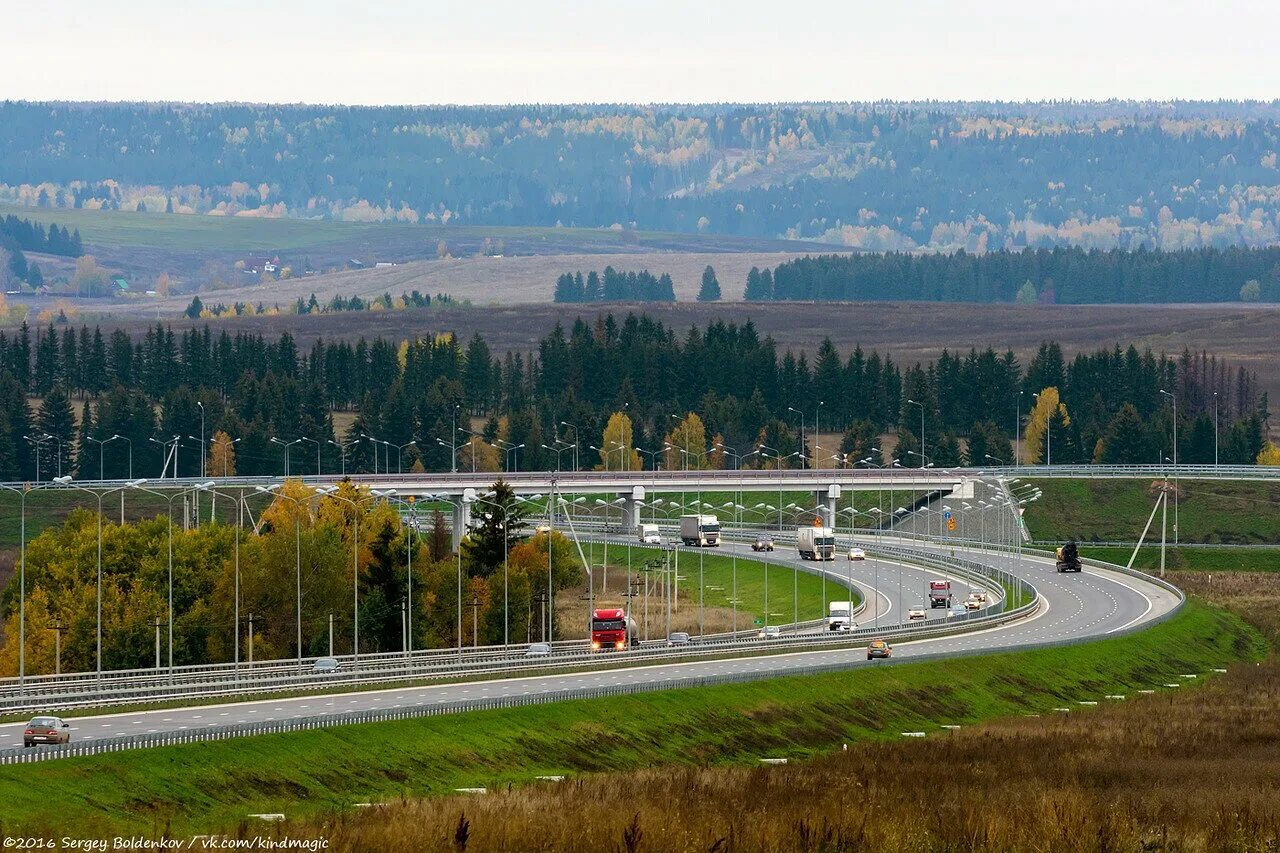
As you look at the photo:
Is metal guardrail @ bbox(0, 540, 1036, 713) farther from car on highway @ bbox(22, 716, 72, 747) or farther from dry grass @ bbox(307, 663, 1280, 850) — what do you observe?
dry grass @ bbox(307, 663, 1280, 850)

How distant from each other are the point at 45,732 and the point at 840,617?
283 feet

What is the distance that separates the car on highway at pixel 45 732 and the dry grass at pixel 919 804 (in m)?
11.5

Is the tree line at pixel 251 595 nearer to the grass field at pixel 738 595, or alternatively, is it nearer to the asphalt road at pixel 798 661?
the grass field at pixel 738 595

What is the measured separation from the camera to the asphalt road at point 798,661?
8300cm

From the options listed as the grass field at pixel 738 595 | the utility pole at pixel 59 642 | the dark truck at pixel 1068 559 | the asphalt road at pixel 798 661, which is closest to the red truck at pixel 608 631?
the asphalt road at pixel 798 661

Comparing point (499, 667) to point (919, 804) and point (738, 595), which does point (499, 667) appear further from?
point (738, 595)

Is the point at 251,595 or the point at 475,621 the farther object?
the point at 251,595

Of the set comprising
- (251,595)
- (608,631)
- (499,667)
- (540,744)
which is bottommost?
(608,631)

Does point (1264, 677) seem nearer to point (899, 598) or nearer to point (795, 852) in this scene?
point (899, 598)

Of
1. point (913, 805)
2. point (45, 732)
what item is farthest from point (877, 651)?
point (45, 732)

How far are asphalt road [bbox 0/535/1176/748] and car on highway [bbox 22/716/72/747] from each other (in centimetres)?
63

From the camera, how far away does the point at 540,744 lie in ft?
272

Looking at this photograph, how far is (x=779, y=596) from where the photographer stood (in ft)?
600

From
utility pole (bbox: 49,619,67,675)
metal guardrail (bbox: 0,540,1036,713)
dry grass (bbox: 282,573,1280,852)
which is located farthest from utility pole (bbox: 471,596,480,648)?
dry grass (bbox: 282,573,1280,852)
